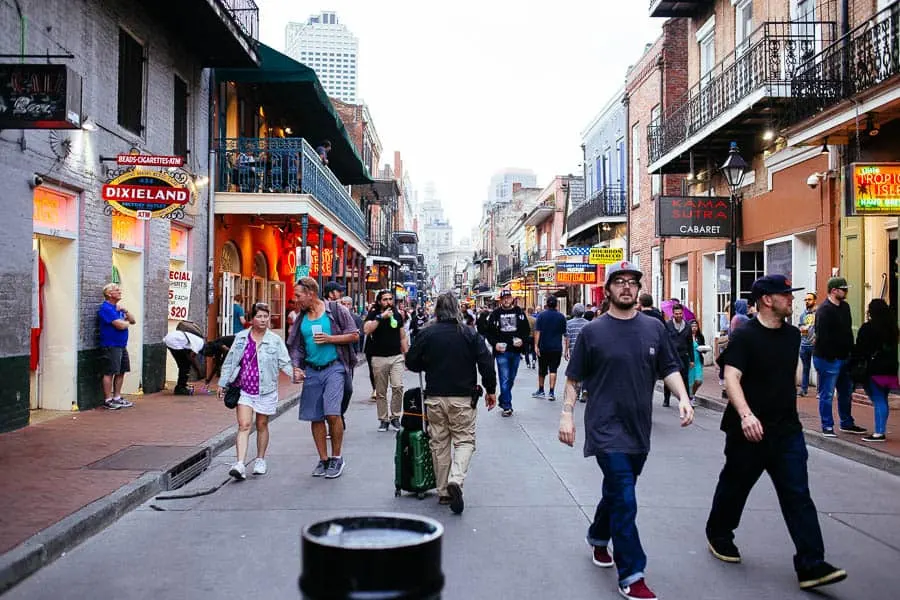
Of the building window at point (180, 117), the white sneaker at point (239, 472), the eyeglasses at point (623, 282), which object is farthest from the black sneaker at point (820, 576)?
the building window at point (180, 117)

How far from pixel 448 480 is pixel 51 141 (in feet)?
23.5

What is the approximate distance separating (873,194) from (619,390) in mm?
7376

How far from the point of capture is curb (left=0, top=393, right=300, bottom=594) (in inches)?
187

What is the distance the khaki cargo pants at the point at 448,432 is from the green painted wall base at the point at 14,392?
5479 mm

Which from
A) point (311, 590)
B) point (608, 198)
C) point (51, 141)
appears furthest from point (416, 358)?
point (608, 198)

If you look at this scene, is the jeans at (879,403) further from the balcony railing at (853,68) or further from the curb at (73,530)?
the curb at (73,530)

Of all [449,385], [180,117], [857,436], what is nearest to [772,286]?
[449,385]

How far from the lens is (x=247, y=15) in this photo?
1625cm

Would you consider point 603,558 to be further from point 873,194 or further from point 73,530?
point 873,194

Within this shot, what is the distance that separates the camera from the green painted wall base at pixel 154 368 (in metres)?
13.8

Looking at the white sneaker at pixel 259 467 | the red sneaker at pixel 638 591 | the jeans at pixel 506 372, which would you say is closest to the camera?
the red sneaker at pixel 638 591

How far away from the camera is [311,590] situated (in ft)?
7.41

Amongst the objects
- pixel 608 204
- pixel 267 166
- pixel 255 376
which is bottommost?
pixel 255 376

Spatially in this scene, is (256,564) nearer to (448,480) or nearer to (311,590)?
(448,480)
